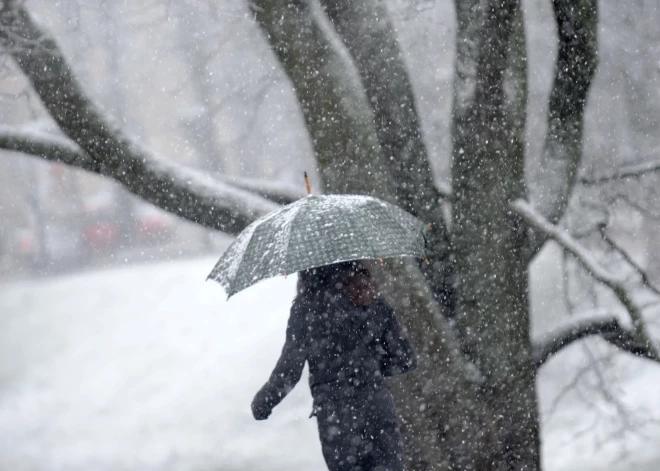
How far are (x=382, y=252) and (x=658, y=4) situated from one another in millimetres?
8310

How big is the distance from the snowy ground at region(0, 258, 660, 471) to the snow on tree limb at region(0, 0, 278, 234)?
4.48 m

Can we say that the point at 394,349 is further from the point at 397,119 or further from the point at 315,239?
the point at 397,119

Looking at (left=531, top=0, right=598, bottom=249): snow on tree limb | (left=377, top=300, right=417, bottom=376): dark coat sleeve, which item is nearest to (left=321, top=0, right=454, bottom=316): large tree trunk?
(left=531, top=0, right=598, bottom=249): snow on tree limb

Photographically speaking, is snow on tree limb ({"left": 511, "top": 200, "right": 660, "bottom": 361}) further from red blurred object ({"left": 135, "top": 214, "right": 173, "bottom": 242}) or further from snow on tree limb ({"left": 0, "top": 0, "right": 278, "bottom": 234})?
Result: red blurred object ({"left": 135, "top": 214, "right": 173, "bottom": 242})

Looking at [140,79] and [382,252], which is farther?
[140,79]

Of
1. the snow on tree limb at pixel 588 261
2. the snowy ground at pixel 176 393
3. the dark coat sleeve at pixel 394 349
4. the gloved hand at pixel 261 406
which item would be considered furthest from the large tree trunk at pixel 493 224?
the snowy ground at pixel 176 393

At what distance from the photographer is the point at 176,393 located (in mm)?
10891

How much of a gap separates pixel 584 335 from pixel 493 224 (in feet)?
3.45

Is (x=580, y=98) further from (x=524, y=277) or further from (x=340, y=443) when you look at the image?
(x=340, y=443)

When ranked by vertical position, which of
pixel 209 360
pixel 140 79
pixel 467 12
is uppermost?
pixel 140 79

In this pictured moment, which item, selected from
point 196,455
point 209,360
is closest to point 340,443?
point 196,455

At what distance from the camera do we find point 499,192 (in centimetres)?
425

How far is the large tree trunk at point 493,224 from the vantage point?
4152 millimetres

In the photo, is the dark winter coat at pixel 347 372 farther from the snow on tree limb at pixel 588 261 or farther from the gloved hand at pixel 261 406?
the snow on tree limb at pixel 588 261
